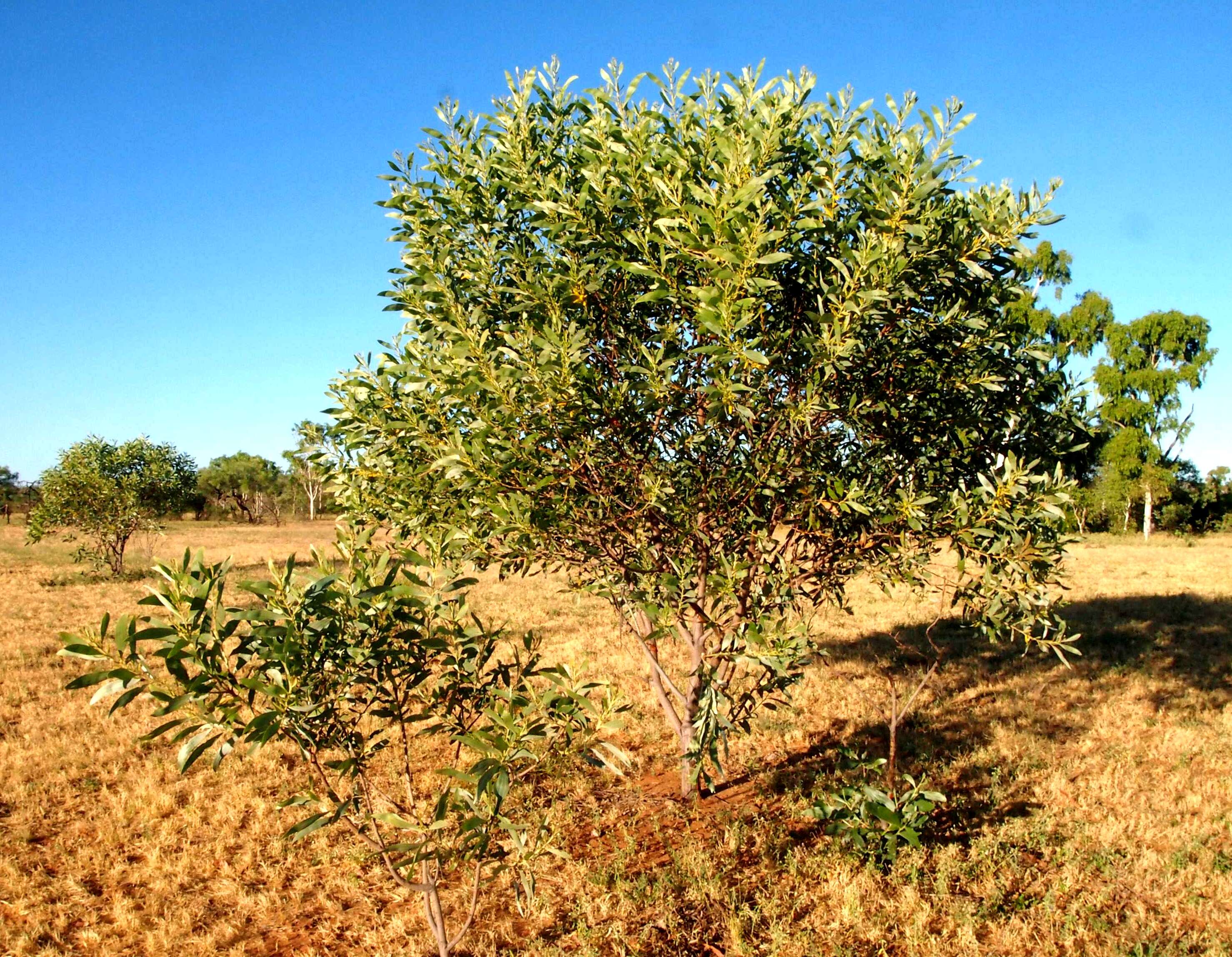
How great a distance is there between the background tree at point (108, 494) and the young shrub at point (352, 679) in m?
27.7

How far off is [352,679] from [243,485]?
89.5 meters

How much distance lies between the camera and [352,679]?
14.9 ft

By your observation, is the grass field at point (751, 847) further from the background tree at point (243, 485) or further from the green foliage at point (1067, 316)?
the background tree at point (243, 485)

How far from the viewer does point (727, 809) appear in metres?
8.30

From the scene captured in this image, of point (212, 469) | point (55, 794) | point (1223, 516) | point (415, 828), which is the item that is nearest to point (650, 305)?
point (415, 828)

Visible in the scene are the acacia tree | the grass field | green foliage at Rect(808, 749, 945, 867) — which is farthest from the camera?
green foliage at Rect(808, 749, 945, 867)

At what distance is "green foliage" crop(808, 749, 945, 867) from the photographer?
22.7 feet

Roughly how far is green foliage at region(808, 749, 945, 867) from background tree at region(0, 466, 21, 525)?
7654 cm

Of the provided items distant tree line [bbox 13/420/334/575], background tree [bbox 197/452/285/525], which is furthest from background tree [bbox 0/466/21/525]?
distant tree line [bbox 13/420/334/575]

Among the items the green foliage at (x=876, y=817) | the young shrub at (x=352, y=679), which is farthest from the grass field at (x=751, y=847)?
the young shrub at (x=352, y=679)

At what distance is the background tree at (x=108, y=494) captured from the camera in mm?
27266

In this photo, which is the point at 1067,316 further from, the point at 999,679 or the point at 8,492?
the point at 8,492

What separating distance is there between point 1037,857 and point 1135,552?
1366 inches

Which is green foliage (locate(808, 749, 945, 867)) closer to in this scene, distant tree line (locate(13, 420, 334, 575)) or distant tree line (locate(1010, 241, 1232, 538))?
distant tree line (locate(13, 420, 334, 575))
